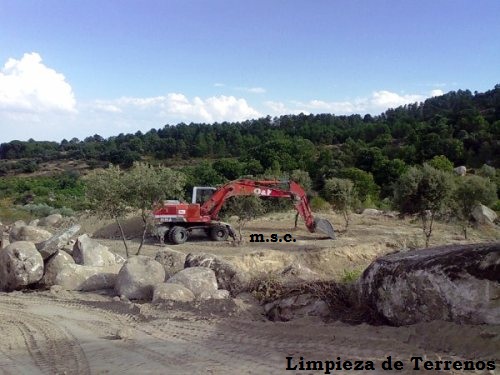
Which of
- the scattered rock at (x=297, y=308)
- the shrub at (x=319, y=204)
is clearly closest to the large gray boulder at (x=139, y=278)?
the scattered rock at (x=297, y=308)

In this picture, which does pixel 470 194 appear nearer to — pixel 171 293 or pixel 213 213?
pixel 213 213

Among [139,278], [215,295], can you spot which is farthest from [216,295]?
[139,278]

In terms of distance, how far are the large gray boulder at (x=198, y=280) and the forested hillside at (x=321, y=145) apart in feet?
70.3

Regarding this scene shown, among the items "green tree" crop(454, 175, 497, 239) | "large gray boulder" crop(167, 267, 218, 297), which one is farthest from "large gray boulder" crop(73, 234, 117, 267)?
"green tree" crop(454, 175, 497, 239)

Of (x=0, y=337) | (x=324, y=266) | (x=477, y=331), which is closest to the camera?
(x=477, y=331)

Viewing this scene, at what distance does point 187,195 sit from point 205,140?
45.7 meters

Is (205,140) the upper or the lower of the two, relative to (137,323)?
upper

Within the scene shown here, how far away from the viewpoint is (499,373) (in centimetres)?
512

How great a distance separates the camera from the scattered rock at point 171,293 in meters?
9.38

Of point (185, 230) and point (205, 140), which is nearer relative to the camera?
point (185, 230)

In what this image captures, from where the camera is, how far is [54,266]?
1216 cm

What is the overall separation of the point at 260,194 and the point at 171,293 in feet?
41.3

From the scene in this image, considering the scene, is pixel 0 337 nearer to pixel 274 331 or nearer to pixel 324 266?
pixel 274 331

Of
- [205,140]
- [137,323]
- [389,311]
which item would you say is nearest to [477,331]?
[389,311]
